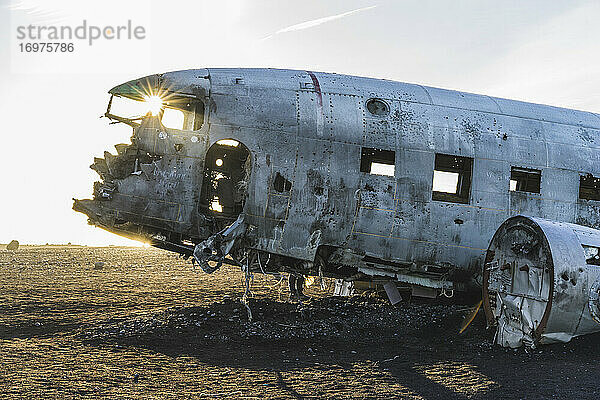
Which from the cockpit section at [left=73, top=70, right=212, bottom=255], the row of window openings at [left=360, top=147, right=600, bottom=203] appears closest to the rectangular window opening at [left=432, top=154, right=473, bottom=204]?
the row of window openings at [left=360, top=147, right=600, bottom=203]

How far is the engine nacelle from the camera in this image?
394 inches

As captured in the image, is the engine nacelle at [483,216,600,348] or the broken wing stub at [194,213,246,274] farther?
the broken wing stub at [194,213,246,274]

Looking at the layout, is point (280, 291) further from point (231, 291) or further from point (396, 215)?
point (396, 215)

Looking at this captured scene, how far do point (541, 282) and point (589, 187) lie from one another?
A: 4.55 metres

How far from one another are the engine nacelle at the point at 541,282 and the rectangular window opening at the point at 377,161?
2.90m

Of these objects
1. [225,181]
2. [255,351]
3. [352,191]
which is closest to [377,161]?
[352,191]

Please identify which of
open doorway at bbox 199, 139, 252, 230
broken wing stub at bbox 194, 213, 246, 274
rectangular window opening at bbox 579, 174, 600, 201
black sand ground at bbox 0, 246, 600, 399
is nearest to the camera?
black sand ground at bbox 0, 246, 600, 399

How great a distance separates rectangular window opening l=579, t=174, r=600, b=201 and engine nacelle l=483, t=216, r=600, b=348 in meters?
2.47

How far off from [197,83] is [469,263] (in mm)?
7828

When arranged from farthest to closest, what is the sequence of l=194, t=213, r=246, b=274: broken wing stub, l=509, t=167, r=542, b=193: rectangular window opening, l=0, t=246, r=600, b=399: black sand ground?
l=509, t=167, r=542, b=193: rectangular window opening < l=194, t=213, r=246, b=274: broken wing stub < l=0, t=246, r=600, b=399: black sand ground

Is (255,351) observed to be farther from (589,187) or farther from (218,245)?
(589,187)

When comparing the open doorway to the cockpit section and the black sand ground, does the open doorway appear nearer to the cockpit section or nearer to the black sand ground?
the cockpit section

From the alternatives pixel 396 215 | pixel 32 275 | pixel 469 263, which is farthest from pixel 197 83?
pixel 32 275

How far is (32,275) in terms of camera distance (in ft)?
64.8
